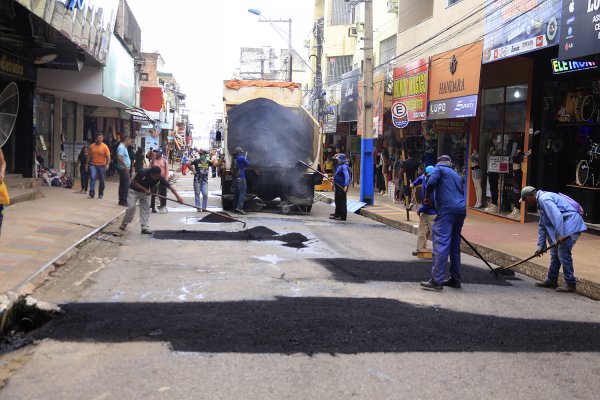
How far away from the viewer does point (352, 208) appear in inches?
760

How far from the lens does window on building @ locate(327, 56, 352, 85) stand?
3638 centimetres

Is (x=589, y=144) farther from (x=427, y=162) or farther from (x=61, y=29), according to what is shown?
(x=61, y=29)

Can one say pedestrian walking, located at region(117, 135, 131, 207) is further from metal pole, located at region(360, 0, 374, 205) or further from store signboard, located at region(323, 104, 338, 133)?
store signboard, located at region(323, 104, 338, 133)

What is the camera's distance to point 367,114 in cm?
2061

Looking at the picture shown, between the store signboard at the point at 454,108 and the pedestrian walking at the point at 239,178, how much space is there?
18.7 feet

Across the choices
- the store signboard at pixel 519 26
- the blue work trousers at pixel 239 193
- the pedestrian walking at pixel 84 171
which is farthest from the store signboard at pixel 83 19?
the store signboard at pixel 519 26

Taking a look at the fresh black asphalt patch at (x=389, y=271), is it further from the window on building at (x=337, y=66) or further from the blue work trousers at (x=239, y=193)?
the window on building at (x=337, y=66)

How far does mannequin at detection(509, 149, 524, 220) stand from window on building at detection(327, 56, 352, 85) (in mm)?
21391

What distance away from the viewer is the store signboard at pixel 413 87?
19219mm

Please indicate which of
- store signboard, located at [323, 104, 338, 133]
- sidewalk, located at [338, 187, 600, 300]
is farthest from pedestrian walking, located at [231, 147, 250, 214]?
store signboard, located at [323, 104, 338, 133]

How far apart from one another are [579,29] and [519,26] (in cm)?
265

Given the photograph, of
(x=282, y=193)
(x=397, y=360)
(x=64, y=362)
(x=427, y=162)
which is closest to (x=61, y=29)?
(x=282, y=193)

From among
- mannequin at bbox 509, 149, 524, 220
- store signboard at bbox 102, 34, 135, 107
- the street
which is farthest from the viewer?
store signboard at bbox 102, 34, 135, 107

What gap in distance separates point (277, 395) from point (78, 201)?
42.4ft
